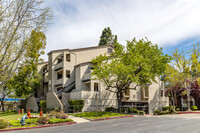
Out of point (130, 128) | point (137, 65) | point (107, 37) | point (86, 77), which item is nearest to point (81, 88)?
point (86, 77)

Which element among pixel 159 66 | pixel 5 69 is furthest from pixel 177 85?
pixel 5 69

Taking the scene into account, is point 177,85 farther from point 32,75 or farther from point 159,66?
point 32,75

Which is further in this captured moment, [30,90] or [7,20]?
[30,90]

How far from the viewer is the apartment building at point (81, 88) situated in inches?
1277

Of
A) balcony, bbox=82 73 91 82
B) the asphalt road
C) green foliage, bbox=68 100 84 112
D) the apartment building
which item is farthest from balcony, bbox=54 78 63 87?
the asphalt road

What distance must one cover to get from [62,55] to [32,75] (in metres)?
7.39

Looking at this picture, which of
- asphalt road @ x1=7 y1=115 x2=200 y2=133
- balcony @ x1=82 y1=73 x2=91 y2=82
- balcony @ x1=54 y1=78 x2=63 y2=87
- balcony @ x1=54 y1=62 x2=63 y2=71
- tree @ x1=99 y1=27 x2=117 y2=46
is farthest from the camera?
tree @ x1=99 y1=27 x2=117 y2=46

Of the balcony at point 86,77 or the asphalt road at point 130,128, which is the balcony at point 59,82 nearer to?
the balcony at point 86,77

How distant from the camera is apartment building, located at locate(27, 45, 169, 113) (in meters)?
32.4

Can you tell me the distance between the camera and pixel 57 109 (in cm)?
2936

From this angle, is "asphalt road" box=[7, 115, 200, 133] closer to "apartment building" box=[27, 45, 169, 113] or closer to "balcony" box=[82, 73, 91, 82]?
"apartment building" box=[27, 45, 169, 113]

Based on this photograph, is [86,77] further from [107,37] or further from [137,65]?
[107,37]

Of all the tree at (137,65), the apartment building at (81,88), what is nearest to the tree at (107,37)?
the apartment building at (81,88)

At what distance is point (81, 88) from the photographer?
35000 millimetres
